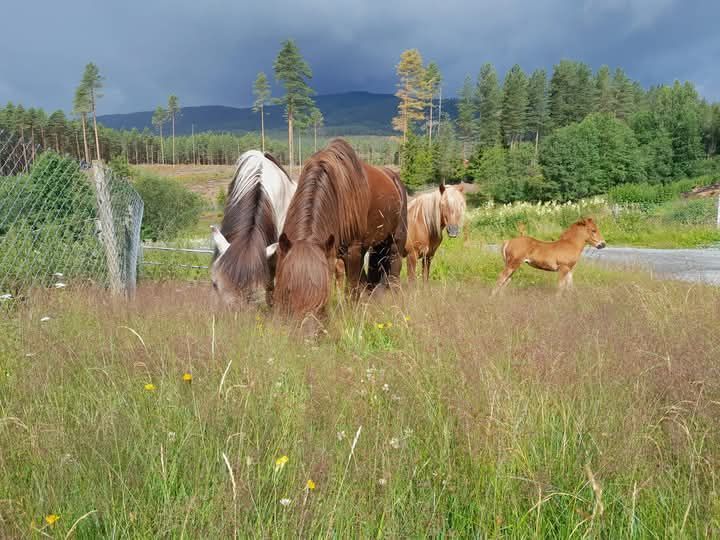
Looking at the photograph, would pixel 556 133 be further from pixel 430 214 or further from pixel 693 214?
pixel 430 214

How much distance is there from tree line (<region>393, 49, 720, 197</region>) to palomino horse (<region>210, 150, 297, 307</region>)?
4027 cm

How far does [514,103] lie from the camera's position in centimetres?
7594

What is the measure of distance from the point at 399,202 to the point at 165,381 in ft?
16.5

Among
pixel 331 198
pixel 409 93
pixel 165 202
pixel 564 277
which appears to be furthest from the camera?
pixel 409 93

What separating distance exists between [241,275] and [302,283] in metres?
0.94

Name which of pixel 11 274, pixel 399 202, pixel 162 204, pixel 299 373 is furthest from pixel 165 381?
pixel 162 204

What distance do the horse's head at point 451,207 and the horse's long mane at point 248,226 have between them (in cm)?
372

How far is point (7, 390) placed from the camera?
2.41 metres

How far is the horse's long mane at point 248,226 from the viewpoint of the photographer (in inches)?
175

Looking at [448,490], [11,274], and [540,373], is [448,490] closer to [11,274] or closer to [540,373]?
[540,373]

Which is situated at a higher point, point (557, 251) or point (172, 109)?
point (172, 109)

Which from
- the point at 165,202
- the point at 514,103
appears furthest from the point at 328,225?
the point at 514,103

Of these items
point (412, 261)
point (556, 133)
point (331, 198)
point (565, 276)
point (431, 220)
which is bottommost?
point (565, 276)

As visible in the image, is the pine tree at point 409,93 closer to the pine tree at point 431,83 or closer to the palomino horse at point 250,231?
the pine tree at point 431,83
